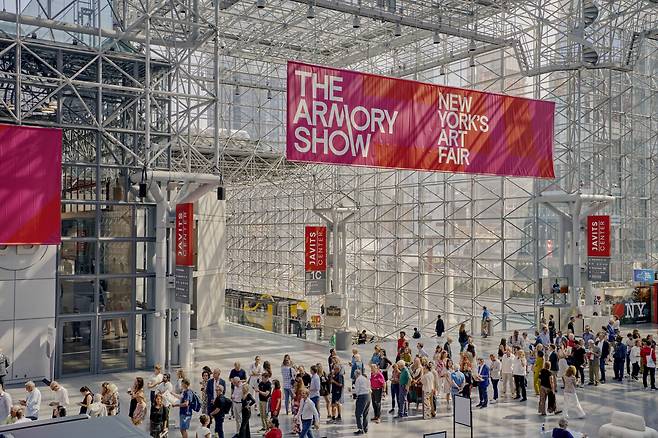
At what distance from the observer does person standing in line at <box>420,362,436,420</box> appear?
12617 millimetres

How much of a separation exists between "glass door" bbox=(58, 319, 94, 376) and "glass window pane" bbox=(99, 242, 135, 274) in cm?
144

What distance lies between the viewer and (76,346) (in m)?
16.8

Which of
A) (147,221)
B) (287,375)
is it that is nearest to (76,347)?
(147,221)

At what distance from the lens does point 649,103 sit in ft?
106

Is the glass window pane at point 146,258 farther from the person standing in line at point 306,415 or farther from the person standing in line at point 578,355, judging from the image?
the person standing in line at point 578,355

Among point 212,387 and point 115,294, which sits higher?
point 115,294

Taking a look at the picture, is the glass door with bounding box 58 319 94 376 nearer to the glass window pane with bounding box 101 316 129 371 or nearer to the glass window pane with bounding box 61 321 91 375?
the glass window pane with bounding box 61 321 91 375

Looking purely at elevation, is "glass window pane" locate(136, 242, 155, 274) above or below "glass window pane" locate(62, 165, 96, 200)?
below

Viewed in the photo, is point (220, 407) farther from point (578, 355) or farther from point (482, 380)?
point (578, 355)

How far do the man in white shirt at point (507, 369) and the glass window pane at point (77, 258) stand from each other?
403 inches

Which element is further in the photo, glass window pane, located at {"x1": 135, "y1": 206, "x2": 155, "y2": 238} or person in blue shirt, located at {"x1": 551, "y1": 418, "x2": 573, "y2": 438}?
glass window pane, located at {"x1": 135, "y1": 206, "x2": 155, "y2": 238}

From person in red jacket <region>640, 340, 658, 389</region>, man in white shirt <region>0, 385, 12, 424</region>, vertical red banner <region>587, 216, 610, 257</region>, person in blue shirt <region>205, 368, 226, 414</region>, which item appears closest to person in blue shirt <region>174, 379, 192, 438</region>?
person in blue shirt <region>205, 368, 226, 414</region>

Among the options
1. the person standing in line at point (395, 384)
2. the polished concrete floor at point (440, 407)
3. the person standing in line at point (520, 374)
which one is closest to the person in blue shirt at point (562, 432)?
the polished concrete floor at point (440, 407)

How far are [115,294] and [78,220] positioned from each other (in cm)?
212
